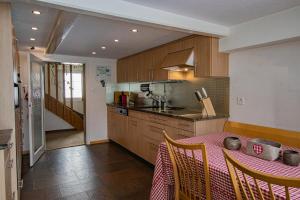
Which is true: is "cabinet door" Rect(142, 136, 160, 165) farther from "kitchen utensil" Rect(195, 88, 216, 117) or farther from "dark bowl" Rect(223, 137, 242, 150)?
"dark bowl" Rect(223, 137, 242, 150)

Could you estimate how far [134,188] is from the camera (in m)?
2.69

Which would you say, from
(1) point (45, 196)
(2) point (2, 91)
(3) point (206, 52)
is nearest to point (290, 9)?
(3) point (206, 52)

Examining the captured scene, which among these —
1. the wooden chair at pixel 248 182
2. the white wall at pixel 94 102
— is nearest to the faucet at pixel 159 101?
the white wall at pixel 94 102

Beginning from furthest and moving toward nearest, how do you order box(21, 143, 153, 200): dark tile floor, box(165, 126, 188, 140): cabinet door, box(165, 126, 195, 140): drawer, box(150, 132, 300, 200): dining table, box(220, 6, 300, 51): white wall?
box(165, 126, 188, 140): cabinet door
box(165, 126, 195, 140): drawer
box(21, 143, 153, 200): dark tile floor
box(220, 6, 300, 51): white wall
box(150, 132, 300, 200): dining table

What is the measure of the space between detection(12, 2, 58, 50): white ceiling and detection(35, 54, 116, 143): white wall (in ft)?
4.69

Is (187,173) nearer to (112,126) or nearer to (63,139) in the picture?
(112,126)

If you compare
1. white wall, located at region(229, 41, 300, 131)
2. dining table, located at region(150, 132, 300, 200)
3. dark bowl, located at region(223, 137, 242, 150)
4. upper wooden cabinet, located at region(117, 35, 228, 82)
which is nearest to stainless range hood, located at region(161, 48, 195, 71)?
upper wooden cabinet, located at region(117, 35, 228, 82)

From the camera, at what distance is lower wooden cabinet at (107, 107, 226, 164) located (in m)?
2.68

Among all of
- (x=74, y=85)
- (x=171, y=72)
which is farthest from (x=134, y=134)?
(x=74, y=85)

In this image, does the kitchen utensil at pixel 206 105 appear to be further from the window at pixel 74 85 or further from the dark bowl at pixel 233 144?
the window at pixel 74 85

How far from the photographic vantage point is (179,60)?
2.98 meters

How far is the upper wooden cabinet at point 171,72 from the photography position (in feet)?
8.96

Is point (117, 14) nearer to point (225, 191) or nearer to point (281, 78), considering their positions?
point (225, 191)

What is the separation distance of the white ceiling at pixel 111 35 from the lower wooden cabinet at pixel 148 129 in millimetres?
1220
